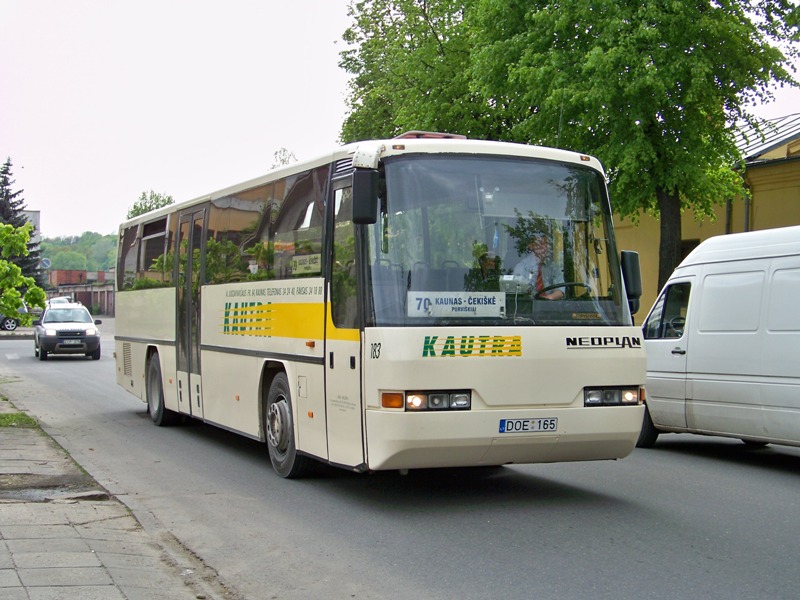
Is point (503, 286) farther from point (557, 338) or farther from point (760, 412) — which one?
point (760, 412)

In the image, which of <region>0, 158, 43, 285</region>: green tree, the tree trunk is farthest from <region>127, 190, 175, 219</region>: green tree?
the tree trunk

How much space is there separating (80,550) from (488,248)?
3.75 meters

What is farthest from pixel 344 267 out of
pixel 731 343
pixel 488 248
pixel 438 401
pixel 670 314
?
pixel 670 314

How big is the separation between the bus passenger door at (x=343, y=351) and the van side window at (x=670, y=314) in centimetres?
492

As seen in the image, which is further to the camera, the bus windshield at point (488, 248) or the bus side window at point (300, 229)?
the bus side window at point (300, 229)

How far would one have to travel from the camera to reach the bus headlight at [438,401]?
786 centimetres

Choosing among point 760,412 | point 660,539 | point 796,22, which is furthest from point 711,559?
point 796,22

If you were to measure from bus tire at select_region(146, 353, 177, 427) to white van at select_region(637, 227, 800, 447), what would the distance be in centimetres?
643

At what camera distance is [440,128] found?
3047cm

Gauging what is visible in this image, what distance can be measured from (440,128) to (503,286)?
2267cm

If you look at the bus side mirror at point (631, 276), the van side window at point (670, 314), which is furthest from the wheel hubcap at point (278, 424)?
the van side window at point (670, 314)

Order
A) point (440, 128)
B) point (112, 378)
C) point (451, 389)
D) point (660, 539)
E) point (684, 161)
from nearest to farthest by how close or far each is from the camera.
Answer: point (660, 539) < point (451, 389) < point (684, 161) < point (112, 378) < point (440, 128)

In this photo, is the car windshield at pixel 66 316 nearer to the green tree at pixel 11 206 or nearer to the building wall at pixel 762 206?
the building wall at pixel 762 206

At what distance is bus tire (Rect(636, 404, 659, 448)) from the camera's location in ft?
41.2
